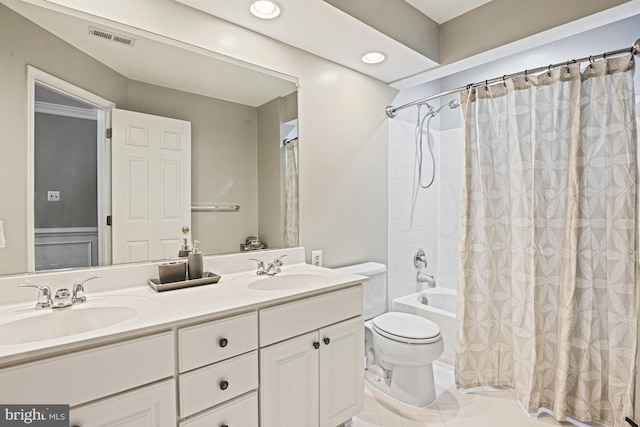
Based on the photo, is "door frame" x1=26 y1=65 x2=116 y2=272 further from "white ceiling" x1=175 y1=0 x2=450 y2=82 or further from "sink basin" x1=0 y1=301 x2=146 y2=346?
"white ceiling" x1=175 y1=0 x2=450 y2=82

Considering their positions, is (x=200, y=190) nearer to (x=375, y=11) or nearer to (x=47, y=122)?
(x=47, y=122)

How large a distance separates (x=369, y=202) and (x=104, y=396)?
198cm

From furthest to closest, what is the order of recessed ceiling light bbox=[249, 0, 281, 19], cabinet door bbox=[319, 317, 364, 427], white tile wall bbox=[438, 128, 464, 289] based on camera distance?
white tile wall bbox=[438, 128, 464, 289] < recessed ceiling light bbox=[249, 0, 281, 19] < cabinet door bbox=[319, 317, 364, 427]

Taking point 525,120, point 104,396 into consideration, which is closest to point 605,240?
point 525,120

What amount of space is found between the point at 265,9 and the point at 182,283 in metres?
1.43

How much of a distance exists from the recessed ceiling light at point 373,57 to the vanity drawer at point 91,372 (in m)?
2.00

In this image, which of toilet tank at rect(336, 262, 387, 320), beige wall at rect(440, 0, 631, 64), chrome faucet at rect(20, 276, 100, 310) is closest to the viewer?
chrome faucet at rect(20, 276, 100, 310)

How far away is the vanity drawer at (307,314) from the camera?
4.47 feet

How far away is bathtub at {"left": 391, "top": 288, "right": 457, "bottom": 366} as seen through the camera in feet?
8.04

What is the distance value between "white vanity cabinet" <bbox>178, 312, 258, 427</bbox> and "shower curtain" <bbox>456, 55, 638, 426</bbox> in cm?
149

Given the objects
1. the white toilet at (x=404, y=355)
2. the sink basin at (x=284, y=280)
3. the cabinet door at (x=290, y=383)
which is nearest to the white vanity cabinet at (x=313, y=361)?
the cabinet door at (x=290, y=383)

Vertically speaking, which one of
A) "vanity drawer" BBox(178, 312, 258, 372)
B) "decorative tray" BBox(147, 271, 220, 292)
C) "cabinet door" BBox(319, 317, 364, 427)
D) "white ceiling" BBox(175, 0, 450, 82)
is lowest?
"cabinet door" BBox(319, 317, 364, 427)

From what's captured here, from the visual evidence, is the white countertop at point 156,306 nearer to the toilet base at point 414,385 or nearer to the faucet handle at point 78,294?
the faucet handle at point 78,294

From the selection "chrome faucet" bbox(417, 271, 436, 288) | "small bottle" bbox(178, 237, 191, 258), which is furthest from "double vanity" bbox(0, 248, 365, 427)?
"chrome faucet" bbox(417, 271, 436, 288)
